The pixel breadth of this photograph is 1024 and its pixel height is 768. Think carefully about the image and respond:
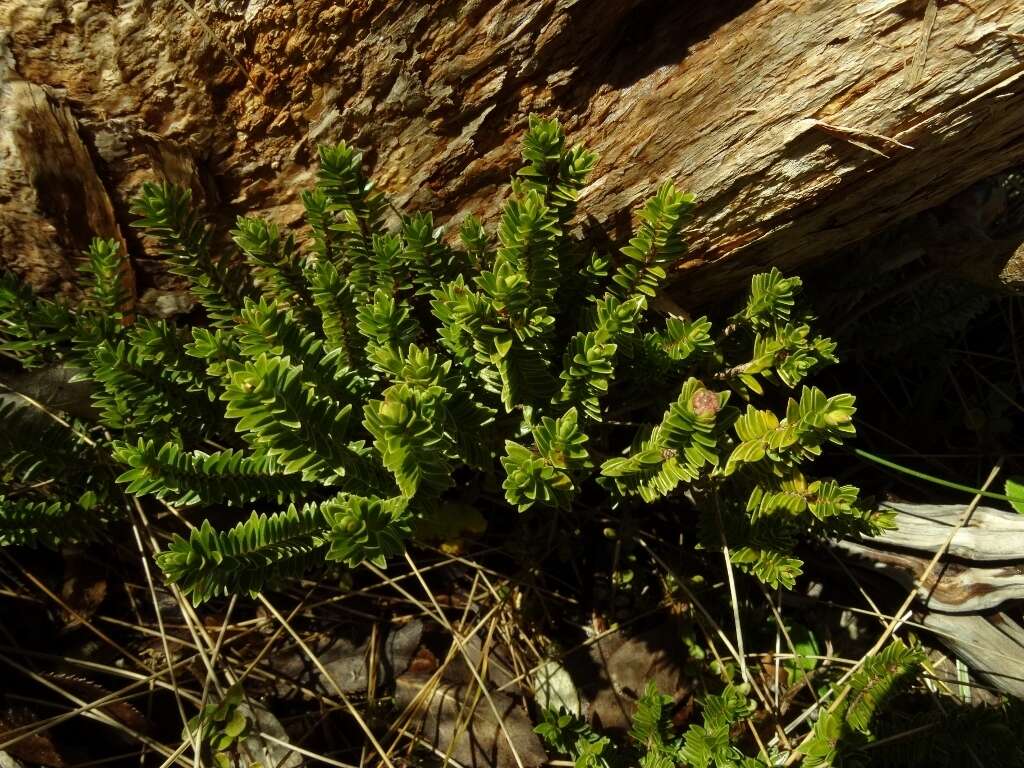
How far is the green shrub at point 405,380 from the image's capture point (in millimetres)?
1555

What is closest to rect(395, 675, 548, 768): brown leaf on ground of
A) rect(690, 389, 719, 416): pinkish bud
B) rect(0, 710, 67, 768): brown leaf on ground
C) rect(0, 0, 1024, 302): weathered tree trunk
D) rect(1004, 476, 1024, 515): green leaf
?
rect(0, 710, 67, 768): brown leaf on ground

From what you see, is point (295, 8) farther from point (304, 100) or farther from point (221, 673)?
point (221, 673)

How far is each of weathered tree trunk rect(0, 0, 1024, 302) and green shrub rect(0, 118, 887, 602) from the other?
0.17m

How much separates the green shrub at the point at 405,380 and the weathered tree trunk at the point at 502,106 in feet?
0.57

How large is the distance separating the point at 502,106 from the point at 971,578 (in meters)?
2.12

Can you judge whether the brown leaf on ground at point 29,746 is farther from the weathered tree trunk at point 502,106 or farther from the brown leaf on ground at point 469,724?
the weathered tree trunk at point 502,106

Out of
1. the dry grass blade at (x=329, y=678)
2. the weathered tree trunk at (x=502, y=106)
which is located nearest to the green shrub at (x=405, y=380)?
the weathered tree trunk at (x=502, y=106)

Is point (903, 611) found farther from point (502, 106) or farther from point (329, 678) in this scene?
point (502, 106)

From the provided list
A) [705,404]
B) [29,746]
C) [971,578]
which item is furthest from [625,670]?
[29,746]

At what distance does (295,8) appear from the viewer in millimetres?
1838

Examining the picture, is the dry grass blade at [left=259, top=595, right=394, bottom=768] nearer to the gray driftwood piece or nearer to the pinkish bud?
the pinkish bud

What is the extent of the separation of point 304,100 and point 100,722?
1.88 metres

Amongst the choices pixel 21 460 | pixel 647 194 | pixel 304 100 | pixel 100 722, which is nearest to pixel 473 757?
pixel 100 722

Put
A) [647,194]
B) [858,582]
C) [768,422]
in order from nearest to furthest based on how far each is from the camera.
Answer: [768,422] → [647,194] → [858,582]
